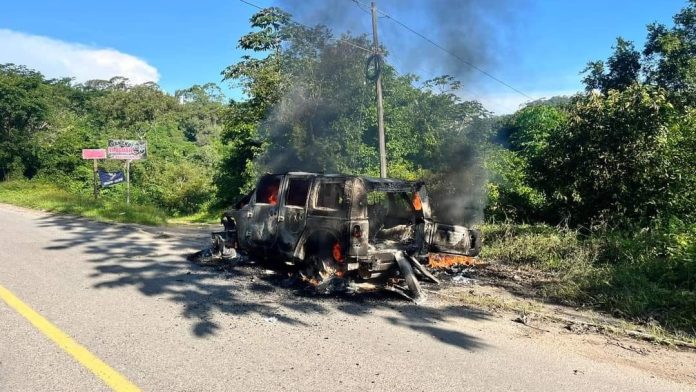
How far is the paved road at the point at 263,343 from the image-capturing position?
355cm

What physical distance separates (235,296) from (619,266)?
5173 millimetres

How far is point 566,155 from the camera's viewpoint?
369 inches

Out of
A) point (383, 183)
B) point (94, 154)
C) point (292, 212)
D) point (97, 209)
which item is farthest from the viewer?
point (94, 154)

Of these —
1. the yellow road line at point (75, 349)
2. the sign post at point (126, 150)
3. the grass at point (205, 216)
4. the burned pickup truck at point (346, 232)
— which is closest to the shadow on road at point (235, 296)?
the burned pickup truck at point (346, 232)

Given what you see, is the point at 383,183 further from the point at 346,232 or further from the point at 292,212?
the point at 292,212

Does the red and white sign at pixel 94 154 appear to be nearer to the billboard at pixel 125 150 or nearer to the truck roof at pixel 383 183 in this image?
the billboard at pixel 125 150

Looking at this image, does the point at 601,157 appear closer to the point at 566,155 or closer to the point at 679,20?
the point at 566,155

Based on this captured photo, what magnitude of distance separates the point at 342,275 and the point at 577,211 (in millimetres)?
5607

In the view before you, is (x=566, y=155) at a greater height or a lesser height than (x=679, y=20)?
lesser

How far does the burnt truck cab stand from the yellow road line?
281cm

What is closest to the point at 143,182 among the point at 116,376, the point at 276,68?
the point at 276,68

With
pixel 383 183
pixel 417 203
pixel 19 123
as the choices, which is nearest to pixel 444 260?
pixel 417 203

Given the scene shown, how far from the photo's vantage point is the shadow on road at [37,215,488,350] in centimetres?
499

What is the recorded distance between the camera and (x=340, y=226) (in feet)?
19.8
